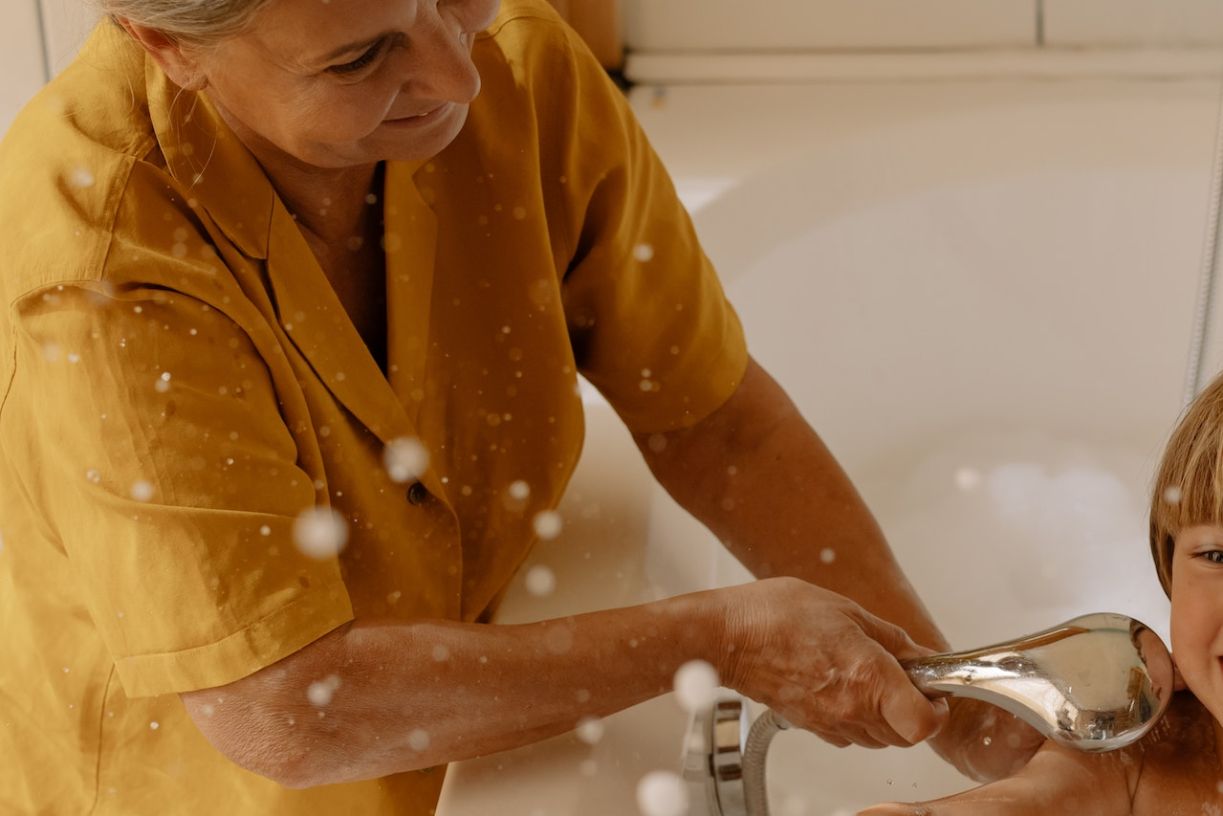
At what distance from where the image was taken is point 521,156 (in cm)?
77

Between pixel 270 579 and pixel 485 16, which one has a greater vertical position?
pixel 485 16

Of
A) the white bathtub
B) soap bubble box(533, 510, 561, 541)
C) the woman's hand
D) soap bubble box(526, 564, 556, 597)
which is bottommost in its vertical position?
the white bathtub

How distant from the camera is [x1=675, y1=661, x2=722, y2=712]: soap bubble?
0.72 m

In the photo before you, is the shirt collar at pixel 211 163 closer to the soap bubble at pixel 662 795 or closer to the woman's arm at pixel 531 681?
the woman's arm at pixel 531 681

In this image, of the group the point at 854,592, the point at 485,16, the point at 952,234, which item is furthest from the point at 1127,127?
the point at 485,16

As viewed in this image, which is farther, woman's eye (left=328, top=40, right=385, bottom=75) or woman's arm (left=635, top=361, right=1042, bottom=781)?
woman's arm (left=635, top=361, right=1042, bottom=781)

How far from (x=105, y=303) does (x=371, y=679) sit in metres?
0.20

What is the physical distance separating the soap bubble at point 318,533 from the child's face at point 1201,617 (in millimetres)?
398

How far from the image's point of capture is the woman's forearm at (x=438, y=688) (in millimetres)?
652

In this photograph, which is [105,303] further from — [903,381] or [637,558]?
[903,381]

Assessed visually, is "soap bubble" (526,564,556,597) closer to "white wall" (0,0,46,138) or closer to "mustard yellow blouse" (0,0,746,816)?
"mustard yellow blouse" (0,0,746,816)

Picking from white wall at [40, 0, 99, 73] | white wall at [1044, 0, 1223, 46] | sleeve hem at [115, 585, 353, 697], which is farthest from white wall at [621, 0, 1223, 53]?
sleeve hem at [115, 585, 353, 697]

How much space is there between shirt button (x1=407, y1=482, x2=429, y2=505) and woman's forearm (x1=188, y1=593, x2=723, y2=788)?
91 millimetres

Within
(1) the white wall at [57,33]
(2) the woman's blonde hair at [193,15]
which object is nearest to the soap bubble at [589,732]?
(2) the woman's blonde hair at [193,15]
